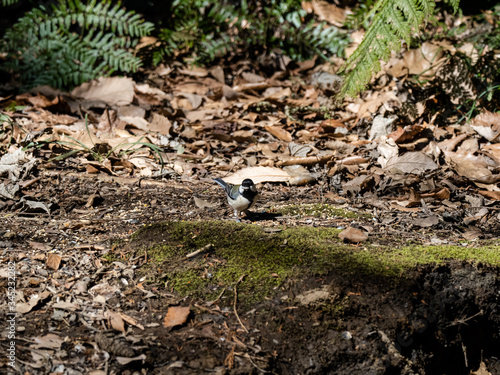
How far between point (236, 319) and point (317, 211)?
53.1 inches

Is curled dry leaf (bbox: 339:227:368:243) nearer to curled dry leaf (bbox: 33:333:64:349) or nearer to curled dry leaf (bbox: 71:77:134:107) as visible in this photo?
curled dry leaf (bbox: 33:333:64:349)

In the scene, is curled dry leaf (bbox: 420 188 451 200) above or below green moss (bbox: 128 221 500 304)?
above

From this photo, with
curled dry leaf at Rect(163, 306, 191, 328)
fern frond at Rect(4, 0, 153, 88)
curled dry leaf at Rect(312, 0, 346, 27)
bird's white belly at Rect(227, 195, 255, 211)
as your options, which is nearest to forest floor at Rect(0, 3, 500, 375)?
curled dry leaf at Rect(163, 306, 191, 328)

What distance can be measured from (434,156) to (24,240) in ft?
11.2

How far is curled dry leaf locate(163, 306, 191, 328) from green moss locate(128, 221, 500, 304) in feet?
0.44

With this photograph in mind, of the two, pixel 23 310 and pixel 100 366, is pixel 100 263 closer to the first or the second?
pixel 23 310

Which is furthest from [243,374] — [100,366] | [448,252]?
[448,252]

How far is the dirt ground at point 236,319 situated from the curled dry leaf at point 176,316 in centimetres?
2

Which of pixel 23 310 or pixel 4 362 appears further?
pixel 23 310

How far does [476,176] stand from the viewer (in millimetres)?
3926

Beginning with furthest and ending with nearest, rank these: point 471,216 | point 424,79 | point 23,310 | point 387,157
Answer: point 424,79 → point 387,157 → point 471,216 → point 23,310

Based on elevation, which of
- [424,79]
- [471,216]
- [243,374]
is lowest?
[243,374]

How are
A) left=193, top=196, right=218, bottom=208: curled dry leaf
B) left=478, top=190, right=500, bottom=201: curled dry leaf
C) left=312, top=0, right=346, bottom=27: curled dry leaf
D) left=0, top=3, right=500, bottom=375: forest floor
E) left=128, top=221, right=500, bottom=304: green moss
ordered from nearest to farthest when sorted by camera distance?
left=0, top=3, right=500, bottom=375: forest floor, left=128, top=221, right=500, bottom=304: green moss, left=193, top=196, right=218, bottom=208: curled dry leaf, left=478, top=190, right=500, bottom=201: curled dry leaf, left=312, top=0, right=346, bottom=27: curled dry leaf

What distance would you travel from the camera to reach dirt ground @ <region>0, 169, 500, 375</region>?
2.06 m
